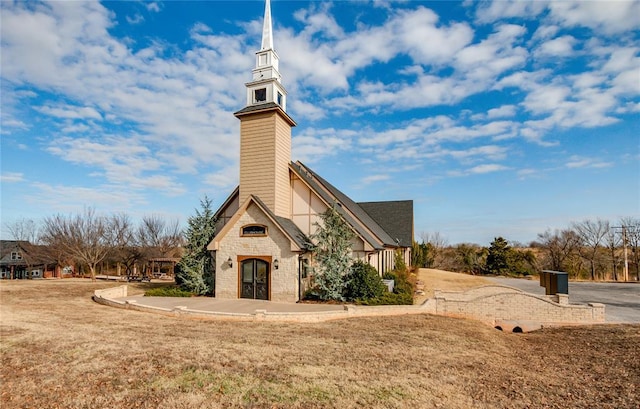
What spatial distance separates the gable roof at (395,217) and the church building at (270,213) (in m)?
9.89

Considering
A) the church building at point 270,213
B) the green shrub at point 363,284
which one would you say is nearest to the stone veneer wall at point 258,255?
the church building at point 270,213

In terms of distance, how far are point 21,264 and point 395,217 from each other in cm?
4812

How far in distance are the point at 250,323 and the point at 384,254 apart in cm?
1244

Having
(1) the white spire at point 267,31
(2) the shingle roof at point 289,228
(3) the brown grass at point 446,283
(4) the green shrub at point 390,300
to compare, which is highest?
(1) the white spire at point 267,31

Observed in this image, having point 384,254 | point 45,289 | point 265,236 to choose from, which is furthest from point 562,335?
point 45,289

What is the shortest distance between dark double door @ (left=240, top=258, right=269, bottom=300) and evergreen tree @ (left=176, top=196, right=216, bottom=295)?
252cm

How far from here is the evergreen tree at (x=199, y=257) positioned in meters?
19.8

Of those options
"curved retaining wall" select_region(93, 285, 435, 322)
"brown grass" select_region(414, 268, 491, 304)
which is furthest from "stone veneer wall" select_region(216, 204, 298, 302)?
"brown grass" select_region(414, 268, 491, 304)

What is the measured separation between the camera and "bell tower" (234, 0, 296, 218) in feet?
63.0

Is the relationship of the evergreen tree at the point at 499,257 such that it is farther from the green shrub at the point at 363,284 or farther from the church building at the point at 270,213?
the green shrub at the point at 363,284

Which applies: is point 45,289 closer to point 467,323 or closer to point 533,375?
point 467,323

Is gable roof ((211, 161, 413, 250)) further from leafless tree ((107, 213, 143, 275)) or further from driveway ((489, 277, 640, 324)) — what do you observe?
leafless tree ((107, 213, 143, 275))

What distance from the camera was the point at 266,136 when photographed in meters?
19.5

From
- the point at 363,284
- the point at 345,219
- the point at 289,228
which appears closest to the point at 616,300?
the point at 363,284
